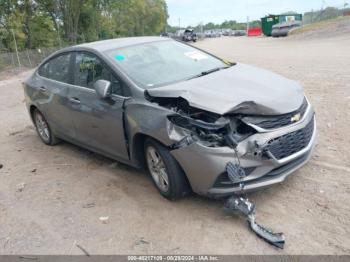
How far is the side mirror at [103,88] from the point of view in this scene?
478cm

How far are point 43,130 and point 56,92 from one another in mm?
1258

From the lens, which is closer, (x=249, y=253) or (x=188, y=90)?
(x=249, y=253)

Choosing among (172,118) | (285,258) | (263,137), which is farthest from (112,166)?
(285,258)

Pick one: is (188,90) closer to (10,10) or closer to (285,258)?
(285,258)

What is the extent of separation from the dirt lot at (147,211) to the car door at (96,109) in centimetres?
49

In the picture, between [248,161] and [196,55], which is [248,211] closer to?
[248,161]

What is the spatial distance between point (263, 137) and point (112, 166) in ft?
8.63

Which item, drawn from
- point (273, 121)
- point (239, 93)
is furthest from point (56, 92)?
point (273, 121)

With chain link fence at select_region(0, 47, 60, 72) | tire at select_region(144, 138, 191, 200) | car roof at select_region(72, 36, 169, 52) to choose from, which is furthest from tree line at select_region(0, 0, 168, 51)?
tire at select_region(144, 138, 191, 200)

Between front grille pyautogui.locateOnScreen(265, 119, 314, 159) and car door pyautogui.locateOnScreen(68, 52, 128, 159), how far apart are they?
1.78 meters

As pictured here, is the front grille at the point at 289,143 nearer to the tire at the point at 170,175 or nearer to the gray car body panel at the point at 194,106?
the gray car body panel at the point at 194,106

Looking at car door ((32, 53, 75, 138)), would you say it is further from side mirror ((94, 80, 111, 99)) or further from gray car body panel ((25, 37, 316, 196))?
side mirror ((94, 80, 111, 99))

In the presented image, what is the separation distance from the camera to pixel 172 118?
13.7 feet

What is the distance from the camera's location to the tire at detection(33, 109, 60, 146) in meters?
6.87
